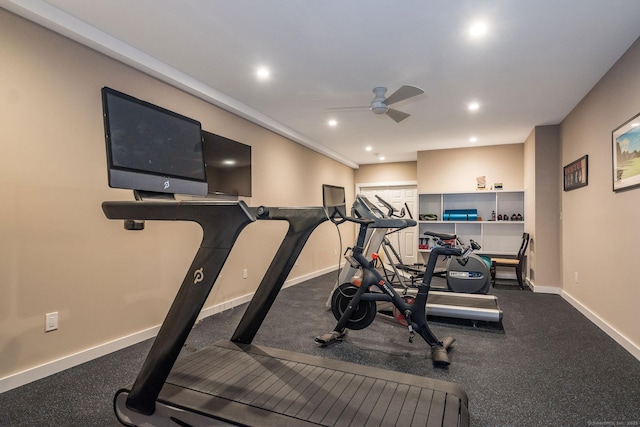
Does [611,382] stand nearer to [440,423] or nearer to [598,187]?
[440,423]

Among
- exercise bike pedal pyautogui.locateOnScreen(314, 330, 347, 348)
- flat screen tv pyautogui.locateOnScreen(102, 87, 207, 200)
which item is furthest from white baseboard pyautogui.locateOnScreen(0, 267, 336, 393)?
flat screen tv pyautogui.locateOnScreen(102, 87, 207, 200)

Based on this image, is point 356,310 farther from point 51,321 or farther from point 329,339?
point 51,321

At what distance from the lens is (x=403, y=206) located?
7875mm

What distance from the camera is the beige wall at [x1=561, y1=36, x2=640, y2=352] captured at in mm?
2748

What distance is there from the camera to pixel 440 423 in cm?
142

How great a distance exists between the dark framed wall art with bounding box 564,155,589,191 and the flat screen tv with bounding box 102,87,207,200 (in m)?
4.10

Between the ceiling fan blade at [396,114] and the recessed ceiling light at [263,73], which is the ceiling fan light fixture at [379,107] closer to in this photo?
the ceiling fan blade at [396,114]

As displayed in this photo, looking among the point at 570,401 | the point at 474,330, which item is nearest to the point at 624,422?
the point at 570,401

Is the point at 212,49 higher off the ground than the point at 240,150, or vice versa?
the point at 212,49

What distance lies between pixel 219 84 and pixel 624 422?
13.2 ft

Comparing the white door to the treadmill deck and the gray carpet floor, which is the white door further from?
the treadmill deck

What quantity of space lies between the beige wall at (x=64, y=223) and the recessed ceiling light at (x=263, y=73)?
86 cm

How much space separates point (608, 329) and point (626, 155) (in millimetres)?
1602

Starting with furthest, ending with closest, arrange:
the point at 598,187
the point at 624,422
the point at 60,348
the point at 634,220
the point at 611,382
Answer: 1. the point at 598,187
2. the point at 634,220
3. the point at 60,348
4. the point at 611,382
5. the point at 624,422
